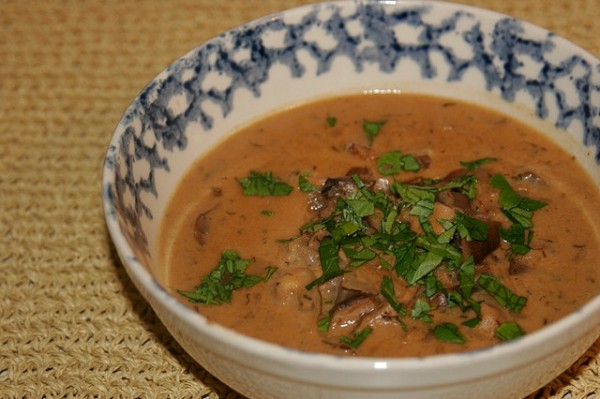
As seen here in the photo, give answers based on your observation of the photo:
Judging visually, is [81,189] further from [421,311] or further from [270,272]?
[421,311]

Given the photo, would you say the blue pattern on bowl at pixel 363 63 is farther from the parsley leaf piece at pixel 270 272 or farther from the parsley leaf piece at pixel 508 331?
the parsley leaf piece at pixel 508 331

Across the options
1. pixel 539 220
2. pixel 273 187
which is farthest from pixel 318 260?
pixel 539 220

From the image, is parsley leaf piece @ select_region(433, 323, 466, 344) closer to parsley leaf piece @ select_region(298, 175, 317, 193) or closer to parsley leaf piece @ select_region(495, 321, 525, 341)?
parsley leaf piece @ select_region(495, 321, 525, 341)

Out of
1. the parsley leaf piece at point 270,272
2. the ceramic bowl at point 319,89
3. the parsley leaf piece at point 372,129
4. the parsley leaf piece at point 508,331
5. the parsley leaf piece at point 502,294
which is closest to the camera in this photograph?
the ceramic bowl at point 319,89

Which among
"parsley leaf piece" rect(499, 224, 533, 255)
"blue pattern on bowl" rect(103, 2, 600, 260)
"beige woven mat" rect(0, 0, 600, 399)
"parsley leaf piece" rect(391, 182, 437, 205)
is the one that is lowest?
"beige woven mat" rect(0, 0, 600, 399)

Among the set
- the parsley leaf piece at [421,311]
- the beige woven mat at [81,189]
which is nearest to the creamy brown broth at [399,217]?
the parsley leaf piece at [421,311]

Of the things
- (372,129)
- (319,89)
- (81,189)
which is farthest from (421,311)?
(81,189)

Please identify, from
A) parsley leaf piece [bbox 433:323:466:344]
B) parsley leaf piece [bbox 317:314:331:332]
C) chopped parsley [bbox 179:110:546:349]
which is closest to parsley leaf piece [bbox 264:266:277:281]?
chopped parsley [bbox 179:110:546:349]
